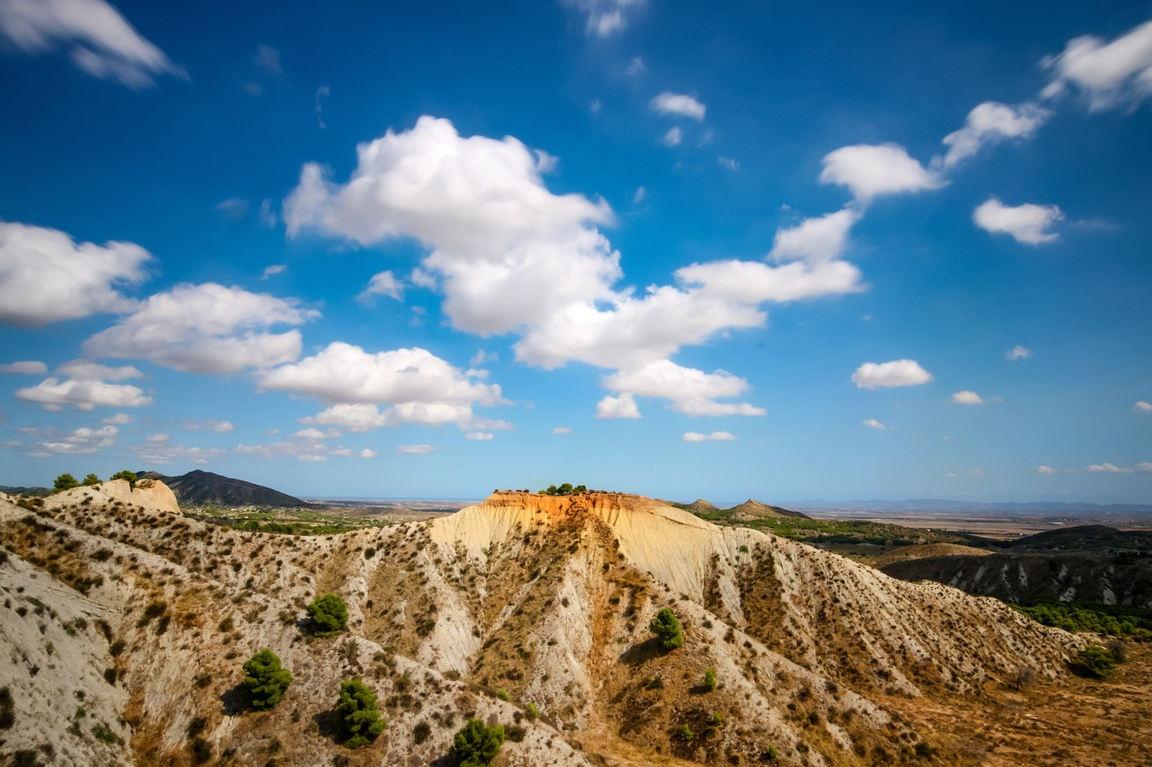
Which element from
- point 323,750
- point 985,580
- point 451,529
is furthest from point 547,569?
point 985,580

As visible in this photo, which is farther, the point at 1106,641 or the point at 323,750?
the point at 1106,641

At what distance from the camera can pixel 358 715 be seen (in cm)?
3512

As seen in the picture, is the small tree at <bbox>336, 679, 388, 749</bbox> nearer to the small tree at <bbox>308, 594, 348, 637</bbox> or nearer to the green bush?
the small tree at <bbox>308, 594, 348, 637</bbox>

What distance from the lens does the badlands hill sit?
3472 centimetres

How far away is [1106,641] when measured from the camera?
72.0 m

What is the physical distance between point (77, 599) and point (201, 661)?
1019cm

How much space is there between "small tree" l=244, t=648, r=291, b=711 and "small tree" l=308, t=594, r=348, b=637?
5503 mm

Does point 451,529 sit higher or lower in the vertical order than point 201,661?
higher

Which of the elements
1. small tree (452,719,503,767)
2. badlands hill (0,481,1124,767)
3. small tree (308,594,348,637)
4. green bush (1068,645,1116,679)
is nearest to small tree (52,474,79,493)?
badlands hill (0,481,1124,767)

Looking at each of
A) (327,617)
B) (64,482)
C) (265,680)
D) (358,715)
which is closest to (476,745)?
(358,715)

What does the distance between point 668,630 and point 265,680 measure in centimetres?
3431

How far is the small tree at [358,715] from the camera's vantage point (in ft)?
115

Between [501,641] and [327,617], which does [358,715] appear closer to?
[327,617]

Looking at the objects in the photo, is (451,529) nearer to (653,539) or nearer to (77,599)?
(653,539)
